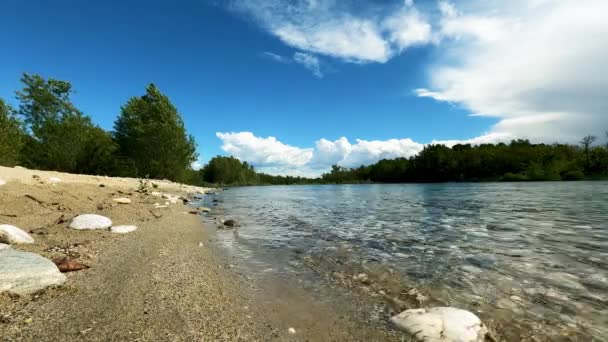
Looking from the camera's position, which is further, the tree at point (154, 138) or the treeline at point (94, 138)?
the tree at point (154, 138)

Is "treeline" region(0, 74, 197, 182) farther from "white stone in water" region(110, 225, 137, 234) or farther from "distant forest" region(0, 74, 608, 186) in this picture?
"white stone in water" region(110, 225, 137, 234)

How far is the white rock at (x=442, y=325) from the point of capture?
12.8 ft

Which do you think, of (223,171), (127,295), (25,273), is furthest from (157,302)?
(223,171)

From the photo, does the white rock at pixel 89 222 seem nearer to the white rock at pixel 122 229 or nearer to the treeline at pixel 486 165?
the white rock at pixel 122 229

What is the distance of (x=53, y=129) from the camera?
1582 inches

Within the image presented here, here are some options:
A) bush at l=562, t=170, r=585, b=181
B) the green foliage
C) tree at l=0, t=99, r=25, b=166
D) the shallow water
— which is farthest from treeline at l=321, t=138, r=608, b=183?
tree at l=0, t=99, r=25, b=166

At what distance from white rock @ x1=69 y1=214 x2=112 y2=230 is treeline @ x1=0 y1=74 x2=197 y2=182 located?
95.3 ft

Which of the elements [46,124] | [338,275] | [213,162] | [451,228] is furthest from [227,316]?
[213,162]

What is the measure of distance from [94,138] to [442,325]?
5208 centimetres

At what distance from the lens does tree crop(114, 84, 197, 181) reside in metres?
46.6

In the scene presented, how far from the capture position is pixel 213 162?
15875cm

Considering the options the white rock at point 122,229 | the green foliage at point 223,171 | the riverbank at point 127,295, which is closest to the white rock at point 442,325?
the riverbank at point 127,295

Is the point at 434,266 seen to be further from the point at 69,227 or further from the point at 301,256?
the point at 69,227

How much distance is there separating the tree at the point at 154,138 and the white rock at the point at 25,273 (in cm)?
4520
